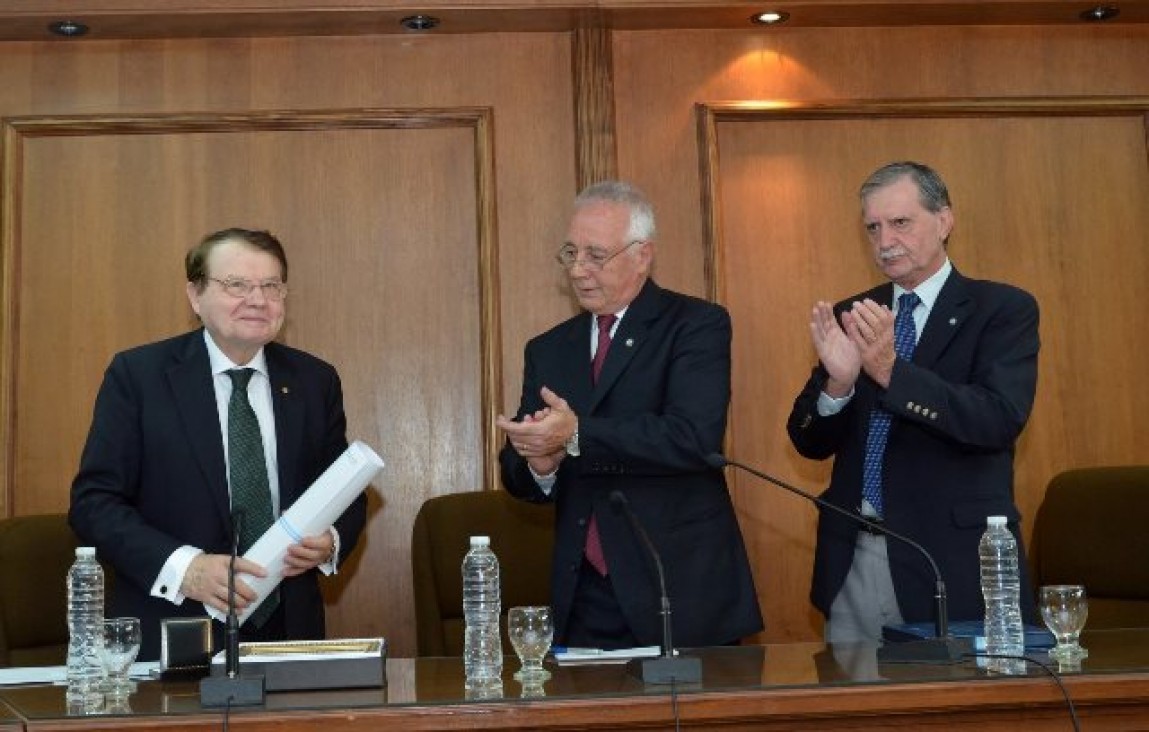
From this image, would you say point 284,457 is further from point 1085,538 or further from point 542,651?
point 1085,538

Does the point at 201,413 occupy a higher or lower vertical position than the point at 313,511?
higher

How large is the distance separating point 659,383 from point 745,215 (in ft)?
5.28

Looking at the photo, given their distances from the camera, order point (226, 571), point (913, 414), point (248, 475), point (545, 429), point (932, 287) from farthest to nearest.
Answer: point (932, 287), point (248, 475), point (913, 414), point (545, 429), point (226, 571)

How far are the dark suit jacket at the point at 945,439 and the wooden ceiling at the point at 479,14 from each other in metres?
1.52

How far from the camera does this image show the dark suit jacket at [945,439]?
10.8 ft

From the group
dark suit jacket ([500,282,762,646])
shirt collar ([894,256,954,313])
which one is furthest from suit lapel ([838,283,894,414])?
dark suit jacket ([500,282,762,646])

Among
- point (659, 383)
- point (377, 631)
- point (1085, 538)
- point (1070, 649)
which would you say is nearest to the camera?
point (1070, 649)

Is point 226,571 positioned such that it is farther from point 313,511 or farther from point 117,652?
point 117,652

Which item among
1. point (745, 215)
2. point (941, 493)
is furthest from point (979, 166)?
point (941, 493)

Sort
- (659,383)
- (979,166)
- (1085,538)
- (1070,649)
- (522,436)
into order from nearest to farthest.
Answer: (1070,649) → (522,436) → (659,383) → (1085,538) → (979,166)

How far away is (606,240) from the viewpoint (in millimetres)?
3459

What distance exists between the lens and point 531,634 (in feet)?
8.90

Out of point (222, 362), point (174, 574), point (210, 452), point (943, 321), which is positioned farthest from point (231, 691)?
point (943, 321)

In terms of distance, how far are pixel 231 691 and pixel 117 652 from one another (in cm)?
35
